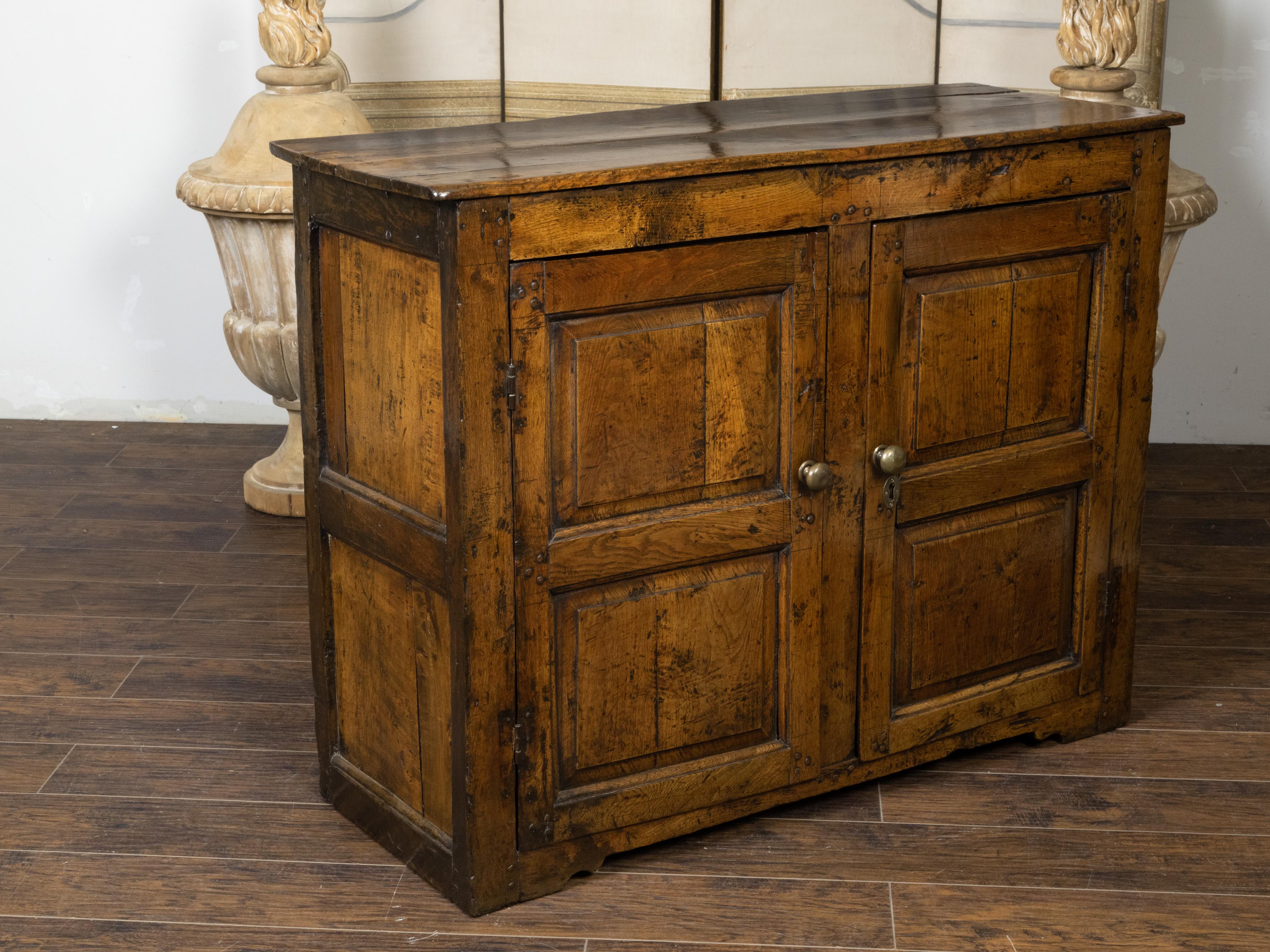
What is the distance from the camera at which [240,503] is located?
4305 mm

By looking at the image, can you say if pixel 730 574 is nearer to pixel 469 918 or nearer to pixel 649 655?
pixel 649 655

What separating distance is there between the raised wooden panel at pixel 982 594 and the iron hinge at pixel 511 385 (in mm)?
787

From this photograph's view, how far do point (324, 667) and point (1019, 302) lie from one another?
1341 mm

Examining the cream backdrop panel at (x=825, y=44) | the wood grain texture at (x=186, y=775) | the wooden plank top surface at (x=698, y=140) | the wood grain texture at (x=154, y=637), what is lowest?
the wood grain texture at (x=186, y=775)

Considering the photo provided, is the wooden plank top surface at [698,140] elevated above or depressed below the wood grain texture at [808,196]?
above

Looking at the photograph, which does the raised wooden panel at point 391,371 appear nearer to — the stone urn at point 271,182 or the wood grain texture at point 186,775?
the wood grain texture at point 186,775

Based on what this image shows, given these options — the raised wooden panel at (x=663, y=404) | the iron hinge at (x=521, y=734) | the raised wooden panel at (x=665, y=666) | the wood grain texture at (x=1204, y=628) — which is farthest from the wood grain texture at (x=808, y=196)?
the wood grain texture at (x=1204, y=628)

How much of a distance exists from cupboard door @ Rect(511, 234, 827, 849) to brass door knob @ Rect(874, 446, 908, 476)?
123mm

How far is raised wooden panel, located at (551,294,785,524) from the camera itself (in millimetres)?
2332

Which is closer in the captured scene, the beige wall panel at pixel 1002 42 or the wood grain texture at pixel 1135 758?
the wood grain texture at pixel 1135 758

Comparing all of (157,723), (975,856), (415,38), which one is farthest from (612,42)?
(975,856)

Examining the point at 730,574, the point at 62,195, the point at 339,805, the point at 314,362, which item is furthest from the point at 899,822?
the point at 62,195

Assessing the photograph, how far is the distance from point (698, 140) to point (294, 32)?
1.76m

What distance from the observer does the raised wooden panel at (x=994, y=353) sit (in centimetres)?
261
